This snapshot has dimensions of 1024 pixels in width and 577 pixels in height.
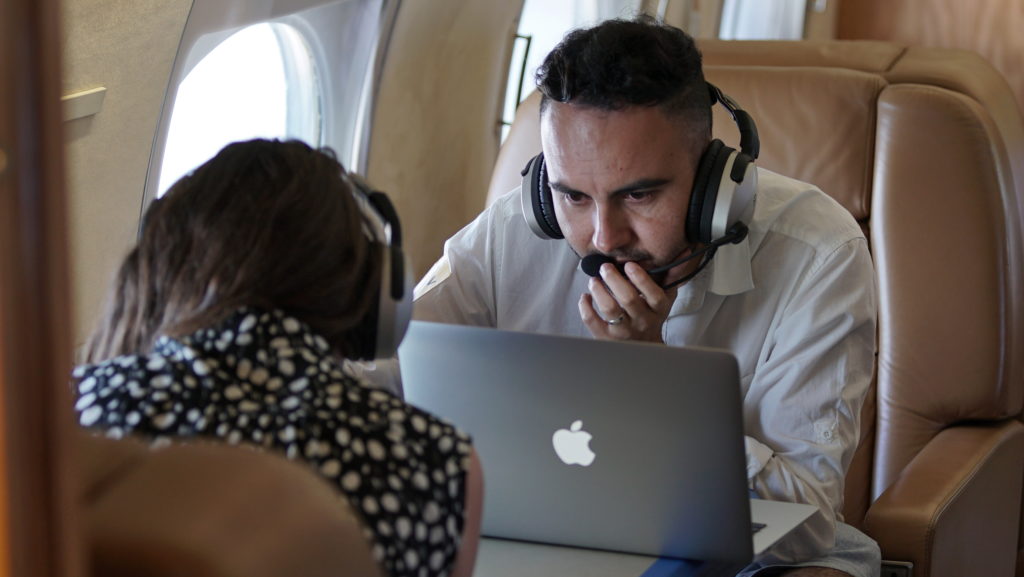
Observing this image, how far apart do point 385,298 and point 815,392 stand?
2.53 feet

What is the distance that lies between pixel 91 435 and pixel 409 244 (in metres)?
2.18

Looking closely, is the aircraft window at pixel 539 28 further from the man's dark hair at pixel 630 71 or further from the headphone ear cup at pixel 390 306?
the headphone ear cup at pixel 390 306

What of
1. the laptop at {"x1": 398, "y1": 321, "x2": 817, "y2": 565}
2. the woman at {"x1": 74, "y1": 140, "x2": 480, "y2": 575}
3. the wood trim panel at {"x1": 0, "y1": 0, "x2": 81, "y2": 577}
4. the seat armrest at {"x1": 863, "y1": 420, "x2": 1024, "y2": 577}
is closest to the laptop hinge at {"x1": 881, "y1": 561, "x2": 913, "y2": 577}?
the seat armrest at {"x1": 863, "y1": 420, "x2": 1024, "y2": 577}

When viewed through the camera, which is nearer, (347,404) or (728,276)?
(347,404)

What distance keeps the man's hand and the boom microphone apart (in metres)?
0.02

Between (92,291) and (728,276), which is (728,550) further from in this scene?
(92,291)

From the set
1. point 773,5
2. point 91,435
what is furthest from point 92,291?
Answer: point 773,5

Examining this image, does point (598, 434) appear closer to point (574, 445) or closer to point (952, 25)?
point (574, 445)

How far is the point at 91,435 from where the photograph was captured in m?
0.64

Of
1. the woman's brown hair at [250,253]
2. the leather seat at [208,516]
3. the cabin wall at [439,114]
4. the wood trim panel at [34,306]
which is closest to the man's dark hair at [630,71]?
the woman's brown hair at [250,253]

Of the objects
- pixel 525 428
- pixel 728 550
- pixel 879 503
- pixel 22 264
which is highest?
pixel 22 264

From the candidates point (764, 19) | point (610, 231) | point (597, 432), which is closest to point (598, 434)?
point (597, 432)

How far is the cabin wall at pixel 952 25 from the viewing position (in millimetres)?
3281

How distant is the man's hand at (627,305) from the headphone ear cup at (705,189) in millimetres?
93
